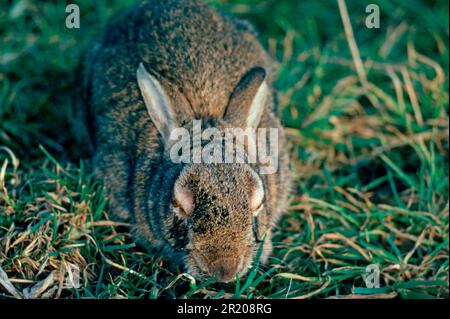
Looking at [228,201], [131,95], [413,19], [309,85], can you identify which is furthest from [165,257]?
[413,19]

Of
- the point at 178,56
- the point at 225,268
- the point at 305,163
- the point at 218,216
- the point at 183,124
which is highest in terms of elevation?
the point at 178,56

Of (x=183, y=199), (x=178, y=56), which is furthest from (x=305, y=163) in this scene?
(x=183, y=199)

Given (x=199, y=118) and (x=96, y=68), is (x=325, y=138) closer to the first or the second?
(x=199, y=118)

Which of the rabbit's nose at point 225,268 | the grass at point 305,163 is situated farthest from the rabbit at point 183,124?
the grass at point 305,163

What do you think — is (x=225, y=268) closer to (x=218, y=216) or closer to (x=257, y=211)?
(x=218, y=216)

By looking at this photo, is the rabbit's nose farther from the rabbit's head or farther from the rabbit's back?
the rabbit's back
